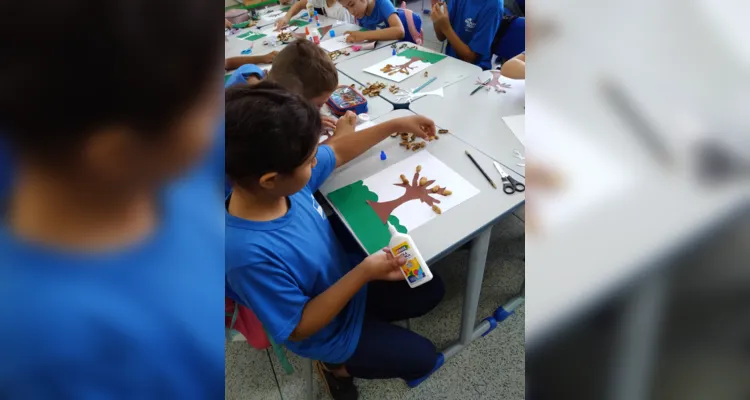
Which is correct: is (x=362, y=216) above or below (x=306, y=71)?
below

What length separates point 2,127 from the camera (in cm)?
14

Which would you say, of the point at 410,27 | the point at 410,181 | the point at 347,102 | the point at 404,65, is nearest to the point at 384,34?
the point at 410,27

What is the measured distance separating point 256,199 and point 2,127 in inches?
30.3

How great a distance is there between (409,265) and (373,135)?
0.57m

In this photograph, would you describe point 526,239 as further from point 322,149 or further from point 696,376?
point 322,149

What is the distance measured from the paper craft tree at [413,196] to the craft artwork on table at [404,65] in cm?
81

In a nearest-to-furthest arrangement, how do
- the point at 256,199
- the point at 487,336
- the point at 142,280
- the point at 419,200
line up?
the point at 142,280
the point at 256,199
the point at 419,200
the point at 487,336

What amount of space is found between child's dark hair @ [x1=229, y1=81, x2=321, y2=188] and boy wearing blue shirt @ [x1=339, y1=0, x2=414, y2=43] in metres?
1.59

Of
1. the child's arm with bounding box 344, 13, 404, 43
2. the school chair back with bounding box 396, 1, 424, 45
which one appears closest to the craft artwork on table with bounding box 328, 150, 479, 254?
the child's arm with bounding box 344, 13, 404, 43

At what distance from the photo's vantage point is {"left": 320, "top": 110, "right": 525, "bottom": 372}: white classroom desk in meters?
1.04

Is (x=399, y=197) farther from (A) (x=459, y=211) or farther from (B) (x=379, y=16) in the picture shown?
(B) (x=379, y=16)

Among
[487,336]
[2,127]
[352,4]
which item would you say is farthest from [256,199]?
[352,4]

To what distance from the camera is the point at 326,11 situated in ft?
9.74

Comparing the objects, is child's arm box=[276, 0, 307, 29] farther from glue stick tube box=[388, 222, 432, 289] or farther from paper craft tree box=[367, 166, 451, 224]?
glue stick tube box=[388, 222, 432, 289]
